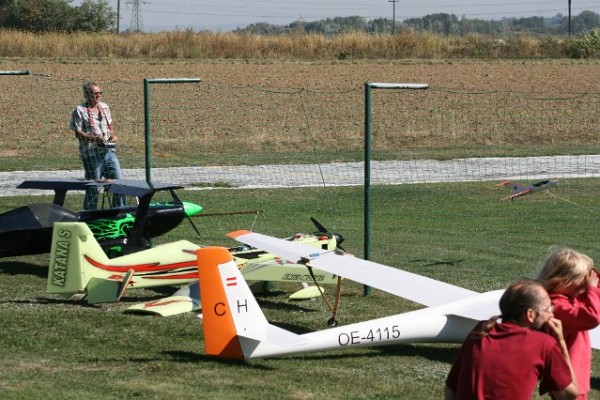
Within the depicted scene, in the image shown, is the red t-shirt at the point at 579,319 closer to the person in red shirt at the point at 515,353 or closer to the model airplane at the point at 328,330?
the person in red shirt at the point at 515,353

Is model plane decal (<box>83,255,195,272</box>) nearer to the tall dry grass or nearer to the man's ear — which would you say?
Result: the man's ear

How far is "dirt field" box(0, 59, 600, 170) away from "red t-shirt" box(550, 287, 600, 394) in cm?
1800

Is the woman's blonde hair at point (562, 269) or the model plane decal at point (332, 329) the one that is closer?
the woman's blonde hair at point (562, 269)

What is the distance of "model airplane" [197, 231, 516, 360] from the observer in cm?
832

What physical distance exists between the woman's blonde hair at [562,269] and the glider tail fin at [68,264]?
6.34 m

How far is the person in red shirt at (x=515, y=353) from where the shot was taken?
489 centimetres

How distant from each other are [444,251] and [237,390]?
7.52 m

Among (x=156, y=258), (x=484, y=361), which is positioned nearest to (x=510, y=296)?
(x=484, y=361)

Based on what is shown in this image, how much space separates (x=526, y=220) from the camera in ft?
59.7

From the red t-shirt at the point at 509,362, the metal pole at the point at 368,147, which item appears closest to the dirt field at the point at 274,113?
the metal pole at the point at 368,147

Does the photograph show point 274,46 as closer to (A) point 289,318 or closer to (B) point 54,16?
(B) point 54,16

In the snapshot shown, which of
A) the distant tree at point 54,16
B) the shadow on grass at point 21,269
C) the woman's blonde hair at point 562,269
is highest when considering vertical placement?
the distant tree at point 54,16

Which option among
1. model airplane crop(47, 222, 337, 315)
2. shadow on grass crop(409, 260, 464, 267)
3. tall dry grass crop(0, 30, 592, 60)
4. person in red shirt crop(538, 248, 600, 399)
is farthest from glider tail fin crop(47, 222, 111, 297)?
tall dry grass crop(0, 30, 592, 60)

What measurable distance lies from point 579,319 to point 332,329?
11.0 feet
